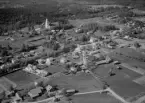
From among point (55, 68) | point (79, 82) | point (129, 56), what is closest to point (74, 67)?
point (55, 68)

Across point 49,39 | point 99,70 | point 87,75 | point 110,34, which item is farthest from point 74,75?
point 110,34

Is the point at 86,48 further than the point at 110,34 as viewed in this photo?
No

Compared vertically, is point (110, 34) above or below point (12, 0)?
below

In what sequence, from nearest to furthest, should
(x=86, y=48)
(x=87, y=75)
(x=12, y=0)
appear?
(x=87, y=75) < (x=86, y=48) < (x=12, y=0)

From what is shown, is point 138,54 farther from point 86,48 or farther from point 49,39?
point 49,39

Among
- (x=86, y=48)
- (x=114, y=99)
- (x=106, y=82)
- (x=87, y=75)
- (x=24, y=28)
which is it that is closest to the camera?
(x=114, y=99)

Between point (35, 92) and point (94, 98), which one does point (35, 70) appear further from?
point (94, 98)
